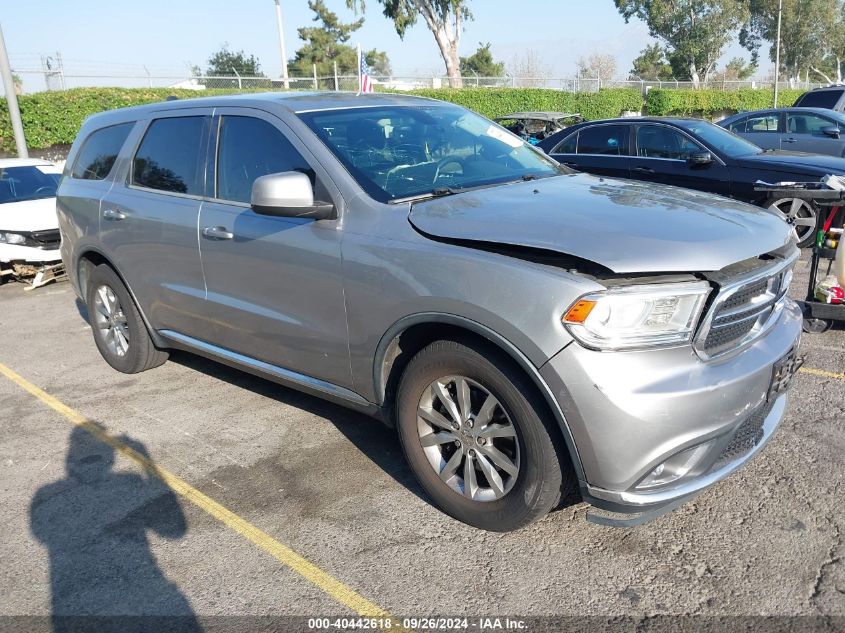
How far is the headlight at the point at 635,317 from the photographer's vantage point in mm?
2645

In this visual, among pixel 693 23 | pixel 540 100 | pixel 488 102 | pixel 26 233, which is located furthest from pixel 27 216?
pixel 693 23

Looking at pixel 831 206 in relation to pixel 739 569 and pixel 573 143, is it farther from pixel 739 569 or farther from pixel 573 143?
pixel 573 143

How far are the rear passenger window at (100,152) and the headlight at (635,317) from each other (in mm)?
3785

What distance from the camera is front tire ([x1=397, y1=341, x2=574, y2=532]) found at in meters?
2.86

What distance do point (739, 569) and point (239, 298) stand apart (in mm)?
2769

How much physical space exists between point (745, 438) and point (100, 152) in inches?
185

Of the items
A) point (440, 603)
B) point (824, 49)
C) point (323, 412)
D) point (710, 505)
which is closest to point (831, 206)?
point (710, 505)

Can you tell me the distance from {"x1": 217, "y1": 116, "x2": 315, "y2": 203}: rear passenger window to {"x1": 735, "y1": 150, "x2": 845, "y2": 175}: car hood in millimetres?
6615

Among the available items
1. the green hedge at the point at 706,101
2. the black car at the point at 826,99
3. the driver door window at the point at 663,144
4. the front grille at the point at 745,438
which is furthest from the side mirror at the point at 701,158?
the green hedge at the point at 706,101

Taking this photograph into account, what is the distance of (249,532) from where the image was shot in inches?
132

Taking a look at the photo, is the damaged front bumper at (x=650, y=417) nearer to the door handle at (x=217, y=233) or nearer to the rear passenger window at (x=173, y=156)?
the door handle at (x=217, y=233)

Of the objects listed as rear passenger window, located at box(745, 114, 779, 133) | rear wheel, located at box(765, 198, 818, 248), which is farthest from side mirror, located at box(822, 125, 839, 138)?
rear wheel, located at box(765, 198, 818, 248)

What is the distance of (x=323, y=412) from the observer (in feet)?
15.2

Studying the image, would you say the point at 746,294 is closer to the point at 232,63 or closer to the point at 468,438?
Answer: the point at 468,438
